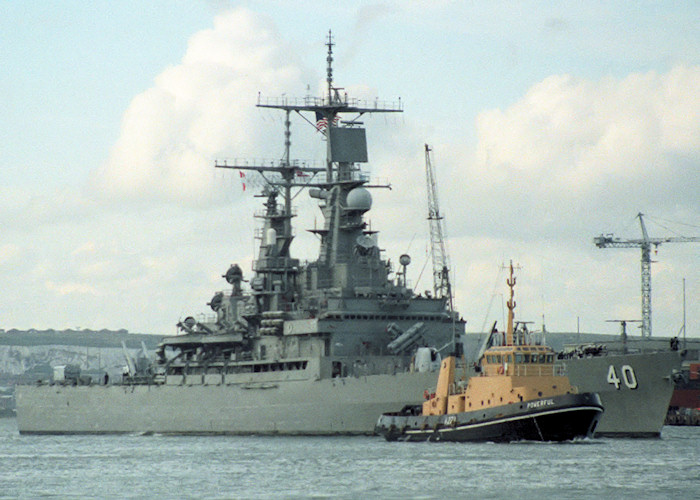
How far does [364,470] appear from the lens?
4628 cm

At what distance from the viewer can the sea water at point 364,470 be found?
1613 inches

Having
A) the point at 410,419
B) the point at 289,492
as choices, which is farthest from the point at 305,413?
the point at 289,492

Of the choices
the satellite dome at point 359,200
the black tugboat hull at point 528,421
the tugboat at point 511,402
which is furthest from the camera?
the satellite dome at point 359,200

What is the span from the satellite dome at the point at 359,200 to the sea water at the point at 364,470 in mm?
13240

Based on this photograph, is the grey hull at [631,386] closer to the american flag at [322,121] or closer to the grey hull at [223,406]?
the grey hull at [223,406]

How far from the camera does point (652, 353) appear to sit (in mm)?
59719

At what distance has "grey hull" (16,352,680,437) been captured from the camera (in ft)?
195

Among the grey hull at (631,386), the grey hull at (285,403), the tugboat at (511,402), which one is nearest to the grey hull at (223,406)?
the grey hull at (285,403)

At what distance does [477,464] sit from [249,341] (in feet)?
91.1

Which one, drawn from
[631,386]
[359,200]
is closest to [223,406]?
[359,200]

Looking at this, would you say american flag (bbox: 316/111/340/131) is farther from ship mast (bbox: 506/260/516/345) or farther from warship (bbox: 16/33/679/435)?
ship mast (bbox: 506/260/516/345)

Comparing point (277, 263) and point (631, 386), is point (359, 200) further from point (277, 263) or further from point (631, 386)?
point (631, 386)

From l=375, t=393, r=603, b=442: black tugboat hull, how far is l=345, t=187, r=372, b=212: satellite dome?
17180 mm

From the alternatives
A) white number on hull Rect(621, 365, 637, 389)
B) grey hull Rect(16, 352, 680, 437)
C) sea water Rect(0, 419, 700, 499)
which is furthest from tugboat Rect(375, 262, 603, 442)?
grey hull Rect(16, 352, 680, 437)
